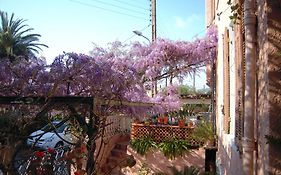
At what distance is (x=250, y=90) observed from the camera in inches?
145

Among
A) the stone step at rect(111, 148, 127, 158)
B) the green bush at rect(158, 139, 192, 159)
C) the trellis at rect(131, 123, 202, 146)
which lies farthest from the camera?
the trellis at rect(131, 123, 202, 146)

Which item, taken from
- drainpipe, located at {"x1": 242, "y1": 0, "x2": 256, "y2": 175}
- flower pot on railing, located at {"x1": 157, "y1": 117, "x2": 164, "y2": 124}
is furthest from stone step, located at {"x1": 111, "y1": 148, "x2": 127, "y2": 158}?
flower pot on railing, located at {"x1": 157, "y1": 117, "x2": 164, "y2": 124}

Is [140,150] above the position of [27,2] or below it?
below

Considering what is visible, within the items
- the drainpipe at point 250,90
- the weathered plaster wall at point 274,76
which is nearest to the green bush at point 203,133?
the drainpipe at point 250,90

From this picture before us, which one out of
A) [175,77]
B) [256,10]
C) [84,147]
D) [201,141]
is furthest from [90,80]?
[175,77]

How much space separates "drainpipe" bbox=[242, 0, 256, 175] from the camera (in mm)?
3588

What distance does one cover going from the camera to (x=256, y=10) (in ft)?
12.1

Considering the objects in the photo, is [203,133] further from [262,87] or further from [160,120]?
[262,87]

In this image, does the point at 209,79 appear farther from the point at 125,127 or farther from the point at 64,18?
the point at 125,127

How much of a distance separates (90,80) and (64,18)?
25.3 feet

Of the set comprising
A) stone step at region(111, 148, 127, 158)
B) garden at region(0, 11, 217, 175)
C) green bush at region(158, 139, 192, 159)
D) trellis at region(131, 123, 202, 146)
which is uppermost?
garden at region(0, 11, 217, 175)

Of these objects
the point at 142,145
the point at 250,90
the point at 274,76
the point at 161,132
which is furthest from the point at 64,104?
the point at 161,132

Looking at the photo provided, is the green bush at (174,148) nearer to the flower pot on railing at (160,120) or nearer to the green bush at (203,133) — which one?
the green bush at (203,133)

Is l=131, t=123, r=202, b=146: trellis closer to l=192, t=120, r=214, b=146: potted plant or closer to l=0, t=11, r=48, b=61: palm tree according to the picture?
l=192, t=120, r=214, b=146: potted plant
